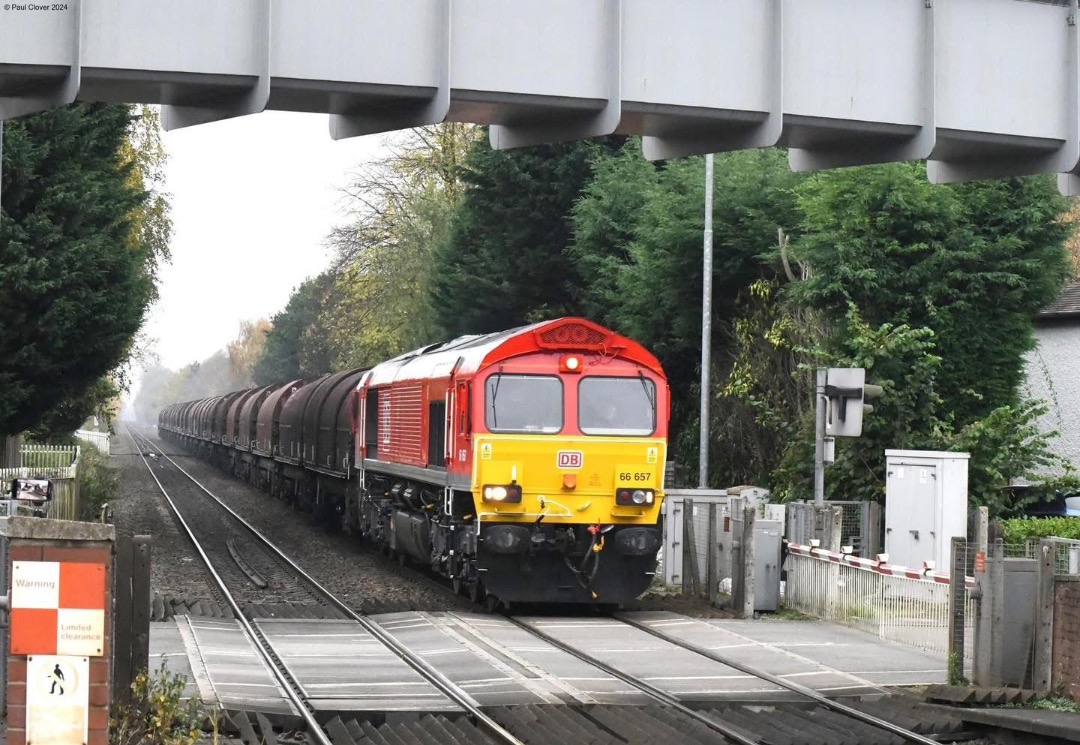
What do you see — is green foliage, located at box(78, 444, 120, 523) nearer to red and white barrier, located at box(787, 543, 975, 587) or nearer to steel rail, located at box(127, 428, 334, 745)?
steel rail, located at box(127, 428, 334, 745)

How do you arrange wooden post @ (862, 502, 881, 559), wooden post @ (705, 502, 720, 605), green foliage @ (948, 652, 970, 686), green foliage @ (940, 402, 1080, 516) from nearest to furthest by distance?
green foliage @ (948, 652, 970, 686), wooden post @ (705, 502, 720, 605), wooden post @ (862, 502, 881, 559), green foliage @ (940, 402, 1080, 516)

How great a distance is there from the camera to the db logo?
1712cm

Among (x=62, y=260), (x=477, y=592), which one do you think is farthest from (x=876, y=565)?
(x=62, y=260)

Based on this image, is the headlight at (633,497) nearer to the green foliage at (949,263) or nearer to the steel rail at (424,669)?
the steel rail at (424,669)

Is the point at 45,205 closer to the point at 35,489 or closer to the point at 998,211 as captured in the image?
the point at 35,489

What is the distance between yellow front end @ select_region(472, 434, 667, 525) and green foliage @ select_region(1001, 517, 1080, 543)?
216 inches

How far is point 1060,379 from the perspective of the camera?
3259 cm

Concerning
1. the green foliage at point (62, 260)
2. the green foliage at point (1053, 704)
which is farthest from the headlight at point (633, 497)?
the green foliage at point (62, 260)

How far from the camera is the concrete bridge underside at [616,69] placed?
11.0m

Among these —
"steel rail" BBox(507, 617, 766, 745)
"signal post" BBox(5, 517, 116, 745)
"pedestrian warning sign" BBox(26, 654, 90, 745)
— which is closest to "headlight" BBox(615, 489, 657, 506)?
"steel rail" BBox(507, 617, 766, 745)

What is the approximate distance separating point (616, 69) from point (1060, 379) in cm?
2313

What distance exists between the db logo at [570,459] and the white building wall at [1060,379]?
56.6ft

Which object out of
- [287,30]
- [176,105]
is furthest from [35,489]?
[287,30]

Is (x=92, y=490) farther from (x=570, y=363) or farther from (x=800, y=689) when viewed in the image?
(x=800, y=689)
